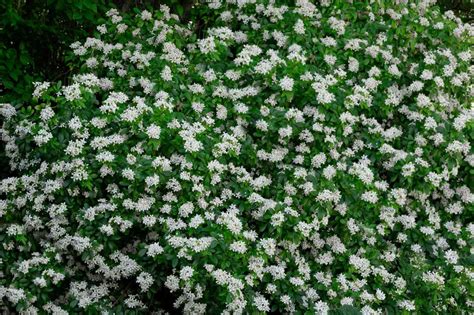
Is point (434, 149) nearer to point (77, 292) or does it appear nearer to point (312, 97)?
point (312, 97)

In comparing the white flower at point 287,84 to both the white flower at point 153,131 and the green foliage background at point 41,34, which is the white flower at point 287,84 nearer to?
the white flower at point 153,131

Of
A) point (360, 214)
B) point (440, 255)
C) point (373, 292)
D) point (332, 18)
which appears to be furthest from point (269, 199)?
point (332, 18)

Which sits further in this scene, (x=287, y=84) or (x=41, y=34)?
(x=41, y=34)

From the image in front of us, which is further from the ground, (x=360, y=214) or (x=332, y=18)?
(x=332, y=18)

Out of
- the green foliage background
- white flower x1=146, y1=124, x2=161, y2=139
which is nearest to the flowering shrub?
white flower x1=146, y1=124, x2=161, y2=139

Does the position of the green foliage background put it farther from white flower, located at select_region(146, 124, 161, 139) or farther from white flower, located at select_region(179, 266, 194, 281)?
white flower, located at select_region(179, 266, 194, 281)

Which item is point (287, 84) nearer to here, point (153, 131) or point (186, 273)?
point (153, 131)

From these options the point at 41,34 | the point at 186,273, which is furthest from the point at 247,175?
the point at 41,34
